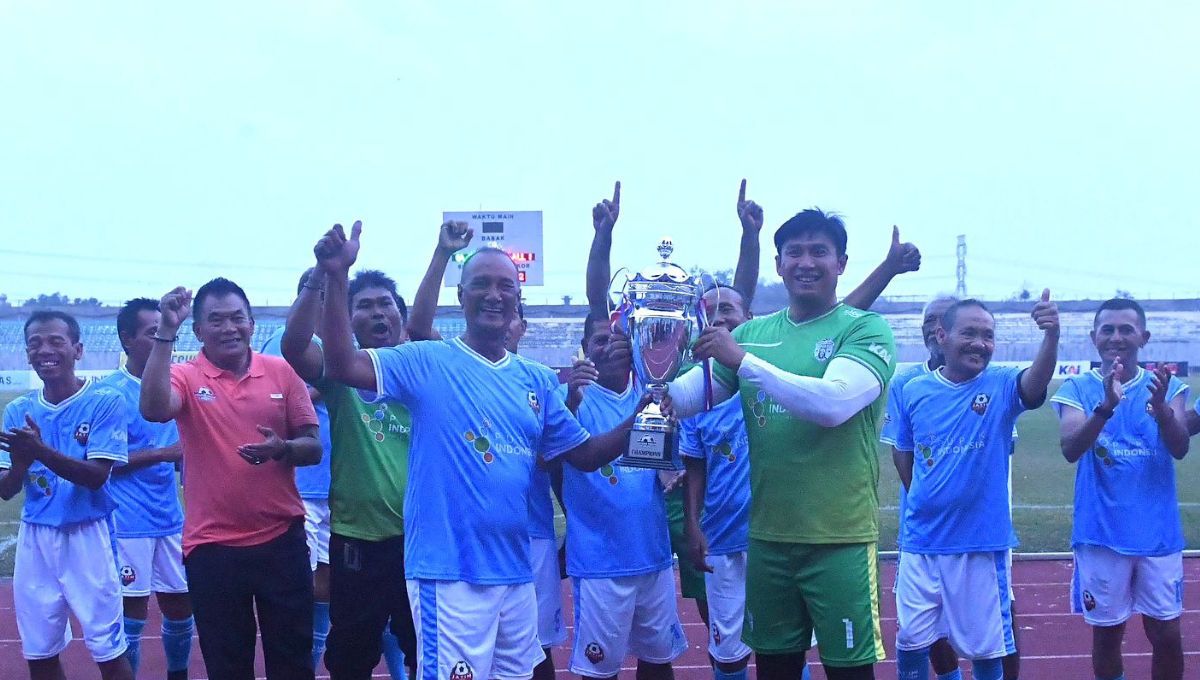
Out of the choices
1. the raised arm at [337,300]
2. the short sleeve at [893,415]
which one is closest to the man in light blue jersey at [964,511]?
the short sleeve at [893,415]

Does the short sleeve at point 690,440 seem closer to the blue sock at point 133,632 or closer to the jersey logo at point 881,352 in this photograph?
the jersey logo at point 881,352

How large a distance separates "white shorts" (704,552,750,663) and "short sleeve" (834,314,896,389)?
4.39 feet

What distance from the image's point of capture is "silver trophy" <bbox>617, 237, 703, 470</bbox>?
3881mm

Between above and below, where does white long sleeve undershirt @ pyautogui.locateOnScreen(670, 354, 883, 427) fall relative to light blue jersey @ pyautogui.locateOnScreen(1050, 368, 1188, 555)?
above

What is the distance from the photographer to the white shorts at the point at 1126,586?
5.30 meters

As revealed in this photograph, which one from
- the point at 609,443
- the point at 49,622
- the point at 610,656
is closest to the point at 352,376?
the point at 609,443

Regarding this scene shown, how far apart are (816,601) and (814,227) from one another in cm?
129

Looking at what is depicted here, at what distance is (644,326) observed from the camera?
12.9 feet

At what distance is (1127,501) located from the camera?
5352mm

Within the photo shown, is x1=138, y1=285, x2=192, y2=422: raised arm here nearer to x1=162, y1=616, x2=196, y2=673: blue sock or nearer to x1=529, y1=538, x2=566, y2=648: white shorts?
x1=529, y1=538, x2=566, y2=648: white shorts

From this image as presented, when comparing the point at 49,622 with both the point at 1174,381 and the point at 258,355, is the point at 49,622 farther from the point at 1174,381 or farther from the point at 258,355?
the point at 1174,381

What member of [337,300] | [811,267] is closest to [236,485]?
[337,300]

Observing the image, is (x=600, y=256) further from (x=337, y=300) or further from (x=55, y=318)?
(x=55, y=318)

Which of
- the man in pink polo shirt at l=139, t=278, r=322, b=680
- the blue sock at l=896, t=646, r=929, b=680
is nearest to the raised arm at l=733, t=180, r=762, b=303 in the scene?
the blue sock at l=896, t=646, r=929, b=680
